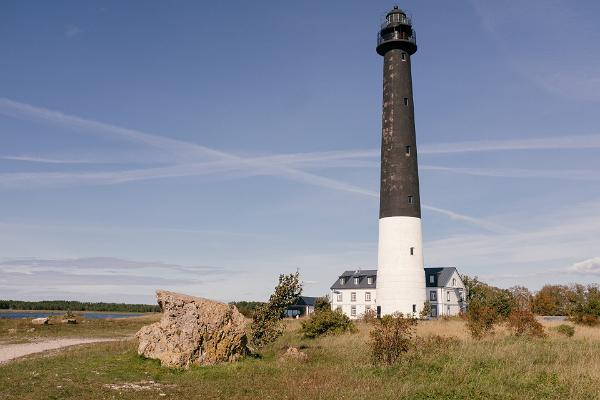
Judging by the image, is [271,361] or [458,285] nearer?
A: [271,361]

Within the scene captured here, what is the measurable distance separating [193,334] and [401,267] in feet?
81.2

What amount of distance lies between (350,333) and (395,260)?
10457 millimetres

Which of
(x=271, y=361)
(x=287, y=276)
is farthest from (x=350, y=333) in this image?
(x=271, y=361)

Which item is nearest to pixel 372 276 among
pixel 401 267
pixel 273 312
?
pixel 401 267

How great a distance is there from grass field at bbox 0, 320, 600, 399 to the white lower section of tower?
56.8ft

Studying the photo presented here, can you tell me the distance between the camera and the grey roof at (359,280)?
241ft

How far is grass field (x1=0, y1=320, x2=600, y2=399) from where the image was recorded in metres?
15.2

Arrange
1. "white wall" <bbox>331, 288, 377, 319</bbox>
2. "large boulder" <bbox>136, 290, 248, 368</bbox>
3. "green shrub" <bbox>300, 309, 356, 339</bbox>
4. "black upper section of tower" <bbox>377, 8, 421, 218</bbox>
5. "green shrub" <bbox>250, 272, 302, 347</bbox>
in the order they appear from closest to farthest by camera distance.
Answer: "large boulder" <bbox>136, 290, 248, 368</bbox>, "green shrub" <bbox>250, 272, 302, 347</bbox>, "green shrub" <bbox>300, 309, 356, 339</bbox>, "black upper section of tower" <bbox>377, 8, 421, 218</bbox>, "white wall" <bbox>331, 288, 377, 319</bbox>

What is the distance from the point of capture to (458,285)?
228ft

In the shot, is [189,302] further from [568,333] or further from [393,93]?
[393,93]

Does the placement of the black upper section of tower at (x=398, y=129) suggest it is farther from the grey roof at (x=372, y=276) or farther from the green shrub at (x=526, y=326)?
the grey roof at (x=372, y=276)

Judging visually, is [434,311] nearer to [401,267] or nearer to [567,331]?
[401,267]

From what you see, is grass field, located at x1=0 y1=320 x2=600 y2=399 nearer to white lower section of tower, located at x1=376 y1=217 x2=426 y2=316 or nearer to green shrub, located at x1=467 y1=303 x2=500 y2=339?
green shrub, located at x1=467 y1=303 x2=500 y2=339

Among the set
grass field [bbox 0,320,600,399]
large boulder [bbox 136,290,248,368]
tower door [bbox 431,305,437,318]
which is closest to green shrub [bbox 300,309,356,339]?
grass field [bbox 0,320,600,399]
